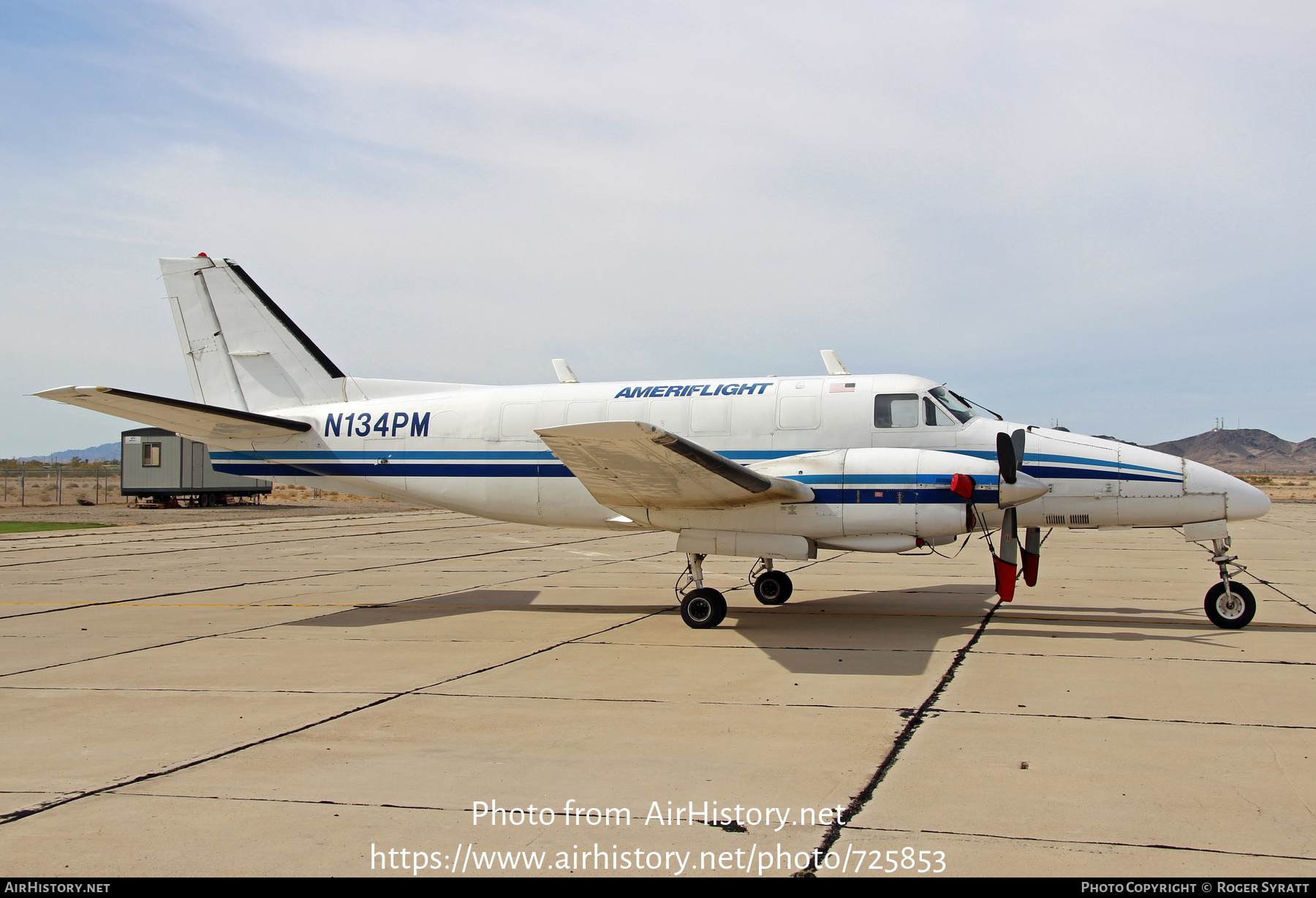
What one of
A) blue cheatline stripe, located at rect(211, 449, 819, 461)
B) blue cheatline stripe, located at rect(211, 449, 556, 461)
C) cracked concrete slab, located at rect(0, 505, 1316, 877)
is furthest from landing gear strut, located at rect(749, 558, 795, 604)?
blue cheatline stripe, located at rect(211, 449, 556, 461)

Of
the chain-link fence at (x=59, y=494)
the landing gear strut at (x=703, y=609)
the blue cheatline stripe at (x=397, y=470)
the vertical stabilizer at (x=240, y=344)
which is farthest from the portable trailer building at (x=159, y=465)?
the landing gear strut at (x=703, y=609)

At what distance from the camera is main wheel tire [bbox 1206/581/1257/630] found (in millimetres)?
9992

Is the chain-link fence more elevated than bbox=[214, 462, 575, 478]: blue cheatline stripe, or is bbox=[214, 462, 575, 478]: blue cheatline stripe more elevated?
bbox=[214, 462, 575, 478]: blue cheatline stripe

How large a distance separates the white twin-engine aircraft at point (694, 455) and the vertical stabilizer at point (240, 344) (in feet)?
0.08

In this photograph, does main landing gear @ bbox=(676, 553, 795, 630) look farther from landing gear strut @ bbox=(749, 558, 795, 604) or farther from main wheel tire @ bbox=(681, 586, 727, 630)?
landing gear strut @ bbox=(749, 558, 795, 604)

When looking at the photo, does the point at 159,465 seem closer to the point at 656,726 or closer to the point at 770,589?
the point at 770,589

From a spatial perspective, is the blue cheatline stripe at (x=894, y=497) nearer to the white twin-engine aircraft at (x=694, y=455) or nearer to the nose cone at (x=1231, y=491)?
the white twin-engine aircraft at (x=694, y=455)

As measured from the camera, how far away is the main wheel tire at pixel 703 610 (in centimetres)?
1046

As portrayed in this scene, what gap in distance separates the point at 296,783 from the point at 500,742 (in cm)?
130

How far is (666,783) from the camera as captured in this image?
5152 millimetres

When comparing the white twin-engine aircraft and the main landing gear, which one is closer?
the white twin-engine aircraft

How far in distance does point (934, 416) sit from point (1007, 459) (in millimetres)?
1378

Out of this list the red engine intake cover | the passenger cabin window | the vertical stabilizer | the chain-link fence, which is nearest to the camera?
the red engine intake cover

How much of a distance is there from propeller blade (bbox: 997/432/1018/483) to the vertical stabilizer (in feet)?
31.3
